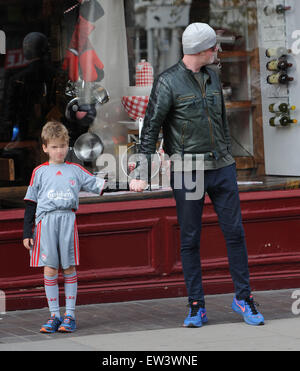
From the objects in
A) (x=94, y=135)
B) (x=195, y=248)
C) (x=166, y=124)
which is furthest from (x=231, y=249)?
(x=94, y=135)

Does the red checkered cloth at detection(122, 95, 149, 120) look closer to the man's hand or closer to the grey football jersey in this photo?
the grey football jersey

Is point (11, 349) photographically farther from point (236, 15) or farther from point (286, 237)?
point (236, 15)

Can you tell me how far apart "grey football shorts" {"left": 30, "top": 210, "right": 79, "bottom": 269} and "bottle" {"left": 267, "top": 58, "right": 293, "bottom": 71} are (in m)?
2.82

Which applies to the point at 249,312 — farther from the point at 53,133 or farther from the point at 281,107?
the point at 281,107

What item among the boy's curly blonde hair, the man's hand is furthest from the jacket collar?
the boy's curly blonde hair

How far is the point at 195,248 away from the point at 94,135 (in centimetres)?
194

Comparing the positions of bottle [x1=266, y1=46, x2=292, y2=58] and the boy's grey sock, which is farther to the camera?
bottle [x1=266, y1=46, x2=292, y2=58]

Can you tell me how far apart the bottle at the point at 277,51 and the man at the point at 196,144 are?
Result: 197 centimetres

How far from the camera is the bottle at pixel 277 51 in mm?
8070

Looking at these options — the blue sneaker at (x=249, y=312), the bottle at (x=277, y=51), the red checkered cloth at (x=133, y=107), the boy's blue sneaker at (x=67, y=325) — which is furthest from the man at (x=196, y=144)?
the bottle at (x=277, y=51)

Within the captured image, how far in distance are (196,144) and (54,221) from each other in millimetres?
1099

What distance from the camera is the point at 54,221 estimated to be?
617 centimetres

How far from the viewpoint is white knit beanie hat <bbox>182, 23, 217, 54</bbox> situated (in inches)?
240

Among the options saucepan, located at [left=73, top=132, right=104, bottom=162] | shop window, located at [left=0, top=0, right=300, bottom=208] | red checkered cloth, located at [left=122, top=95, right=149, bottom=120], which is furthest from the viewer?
red checkered cloth, located at [left=122, top=95, right=149, bottom=120]
